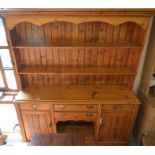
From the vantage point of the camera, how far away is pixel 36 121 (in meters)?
2.17

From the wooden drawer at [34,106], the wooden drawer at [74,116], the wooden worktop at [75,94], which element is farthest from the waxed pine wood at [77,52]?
the wooden drawer at [74,116]

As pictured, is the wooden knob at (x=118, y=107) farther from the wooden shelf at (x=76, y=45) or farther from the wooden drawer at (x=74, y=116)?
the wooden shelf at (x=76, y=45)

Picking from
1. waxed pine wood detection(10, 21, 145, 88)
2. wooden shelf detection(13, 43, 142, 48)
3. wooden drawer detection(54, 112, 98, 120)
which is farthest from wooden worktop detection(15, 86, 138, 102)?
wooden shelf detection(13, 43, 142, 48)

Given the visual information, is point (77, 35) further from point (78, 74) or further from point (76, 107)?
point (76, 107)

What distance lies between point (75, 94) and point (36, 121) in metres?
0.67

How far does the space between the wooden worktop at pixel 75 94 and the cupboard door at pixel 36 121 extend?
0.71 ft

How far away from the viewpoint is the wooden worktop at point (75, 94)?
2045 mm

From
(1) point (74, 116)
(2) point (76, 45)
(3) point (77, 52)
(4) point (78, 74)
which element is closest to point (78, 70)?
(4) point (78, 74)

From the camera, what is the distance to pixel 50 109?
2.06 metres

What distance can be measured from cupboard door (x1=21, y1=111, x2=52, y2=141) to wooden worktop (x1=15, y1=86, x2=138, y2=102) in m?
Answer: 0.22

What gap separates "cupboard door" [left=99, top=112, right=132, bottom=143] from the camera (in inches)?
83.3

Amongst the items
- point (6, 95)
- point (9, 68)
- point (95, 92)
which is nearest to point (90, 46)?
point (95, 92)

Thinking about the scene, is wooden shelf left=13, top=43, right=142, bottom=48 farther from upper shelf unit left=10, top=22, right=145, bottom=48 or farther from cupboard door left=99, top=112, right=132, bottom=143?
cupboard door left=99, top=112, right=132, bottom=143
